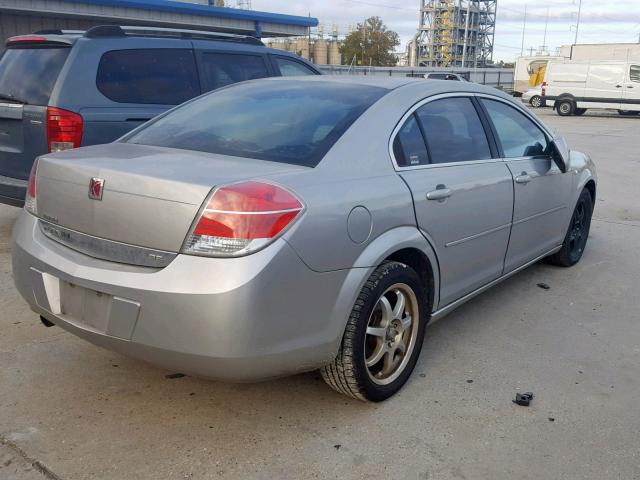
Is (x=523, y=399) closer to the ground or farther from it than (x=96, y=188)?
closer to the ground

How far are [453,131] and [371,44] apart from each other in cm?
7932

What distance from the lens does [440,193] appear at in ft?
Answer: 10.8

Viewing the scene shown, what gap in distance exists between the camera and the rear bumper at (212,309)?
2.35m

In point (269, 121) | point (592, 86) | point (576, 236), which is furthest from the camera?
point (592, 86)

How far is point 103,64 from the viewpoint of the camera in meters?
5.18

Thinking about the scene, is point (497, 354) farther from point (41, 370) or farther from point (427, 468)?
point (41, 370)

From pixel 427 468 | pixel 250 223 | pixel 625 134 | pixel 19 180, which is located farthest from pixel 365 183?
pixel 625 134

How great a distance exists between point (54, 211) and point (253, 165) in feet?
3.09

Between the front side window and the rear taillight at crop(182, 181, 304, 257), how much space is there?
219 centimetres

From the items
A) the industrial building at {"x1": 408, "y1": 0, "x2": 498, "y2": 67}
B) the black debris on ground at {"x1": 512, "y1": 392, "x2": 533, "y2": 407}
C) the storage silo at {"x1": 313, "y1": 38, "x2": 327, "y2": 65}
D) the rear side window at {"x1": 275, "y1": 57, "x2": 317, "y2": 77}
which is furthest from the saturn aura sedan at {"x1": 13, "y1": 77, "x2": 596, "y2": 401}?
the industrial building at {"x1": 408, "y1": 0, "x2": 498, "y2": 67}

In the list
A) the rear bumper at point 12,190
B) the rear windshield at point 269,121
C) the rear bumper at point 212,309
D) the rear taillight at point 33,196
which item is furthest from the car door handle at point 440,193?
the rear bumper at point 12,190

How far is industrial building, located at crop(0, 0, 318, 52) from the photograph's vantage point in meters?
16.0

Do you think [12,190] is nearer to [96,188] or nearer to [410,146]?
[96,188]

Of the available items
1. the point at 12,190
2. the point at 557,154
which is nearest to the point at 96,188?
the point at 12,190
